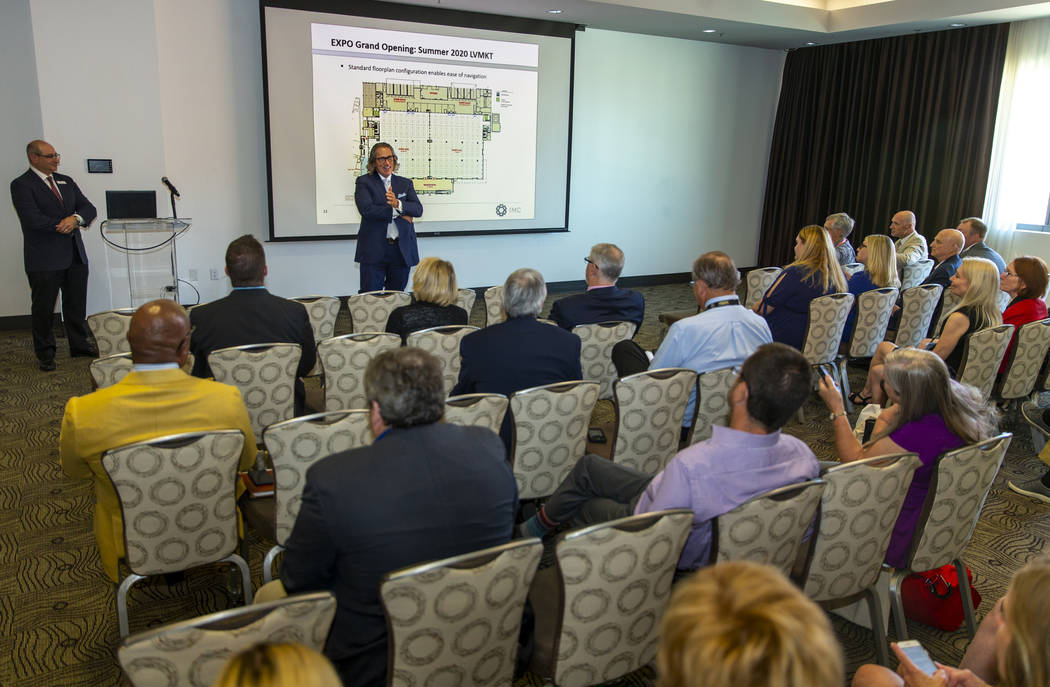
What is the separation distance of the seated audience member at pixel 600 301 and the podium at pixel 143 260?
4.46 meters

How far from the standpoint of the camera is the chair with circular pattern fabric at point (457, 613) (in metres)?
1.75

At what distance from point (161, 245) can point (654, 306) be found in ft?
18.4

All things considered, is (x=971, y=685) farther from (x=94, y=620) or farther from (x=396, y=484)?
(x=94, y=620)

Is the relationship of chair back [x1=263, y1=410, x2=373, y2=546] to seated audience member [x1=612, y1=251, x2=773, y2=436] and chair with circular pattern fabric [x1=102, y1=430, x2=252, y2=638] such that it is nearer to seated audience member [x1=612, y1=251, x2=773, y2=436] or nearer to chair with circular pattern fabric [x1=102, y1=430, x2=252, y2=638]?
chair with circular pattern fabric [x1=102, y1=430, x2=252, y2=638]

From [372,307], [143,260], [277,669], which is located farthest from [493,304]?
[277,669]

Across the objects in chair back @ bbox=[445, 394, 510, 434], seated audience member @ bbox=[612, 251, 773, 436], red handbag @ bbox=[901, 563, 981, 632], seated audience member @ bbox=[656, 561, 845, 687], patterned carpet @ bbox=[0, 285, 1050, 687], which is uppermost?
seated audience member @ bbox=[656, 561, 845, 687]

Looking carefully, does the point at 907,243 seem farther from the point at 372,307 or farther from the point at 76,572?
the point at 76,572

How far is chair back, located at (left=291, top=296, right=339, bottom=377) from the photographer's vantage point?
4914 millimetres

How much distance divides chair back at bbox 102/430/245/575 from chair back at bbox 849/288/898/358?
4.65 meters

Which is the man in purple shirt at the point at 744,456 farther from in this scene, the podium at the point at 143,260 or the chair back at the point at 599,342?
the podium at the point at 143,260

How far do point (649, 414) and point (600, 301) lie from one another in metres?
1.25

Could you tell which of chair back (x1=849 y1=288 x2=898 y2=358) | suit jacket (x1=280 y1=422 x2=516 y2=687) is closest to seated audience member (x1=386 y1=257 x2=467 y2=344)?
suit jacket (x1=280 y1=422 x2=516 y2=687)

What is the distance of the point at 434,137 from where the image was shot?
28.6 feet

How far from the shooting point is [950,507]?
2695 mm
